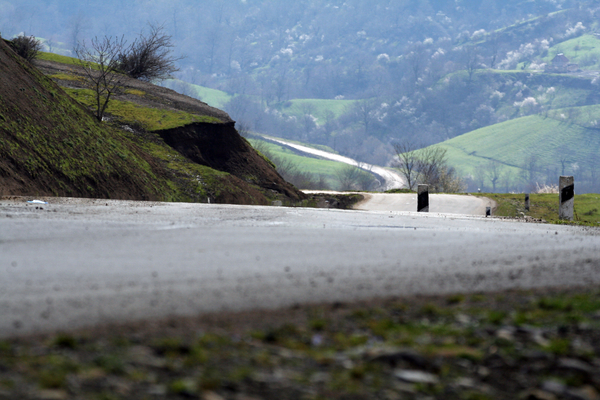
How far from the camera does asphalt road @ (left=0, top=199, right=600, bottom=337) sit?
4430 millimetres

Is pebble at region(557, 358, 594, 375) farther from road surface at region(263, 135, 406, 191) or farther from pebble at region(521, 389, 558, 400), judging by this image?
road surface at region(263, 135, 406, 191)

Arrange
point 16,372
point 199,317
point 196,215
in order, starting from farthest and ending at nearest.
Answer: point 196,215 < point 199,317 < point 16,372

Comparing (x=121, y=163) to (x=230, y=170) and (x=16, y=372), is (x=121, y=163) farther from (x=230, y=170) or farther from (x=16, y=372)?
(x=16, y=372)

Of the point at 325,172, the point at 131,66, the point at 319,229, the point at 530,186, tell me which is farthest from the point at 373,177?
the point at 319,229

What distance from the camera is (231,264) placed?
6.23m

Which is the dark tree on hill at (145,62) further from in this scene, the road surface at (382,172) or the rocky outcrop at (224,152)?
the road surface at (382,172)

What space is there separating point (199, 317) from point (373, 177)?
152 meters

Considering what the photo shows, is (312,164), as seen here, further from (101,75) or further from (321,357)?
(321,357)

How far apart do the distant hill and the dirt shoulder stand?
13531 millimetres

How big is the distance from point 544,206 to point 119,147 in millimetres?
26972

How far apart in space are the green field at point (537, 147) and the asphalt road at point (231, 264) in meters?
173

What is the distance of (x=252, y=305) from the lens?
4504 mm

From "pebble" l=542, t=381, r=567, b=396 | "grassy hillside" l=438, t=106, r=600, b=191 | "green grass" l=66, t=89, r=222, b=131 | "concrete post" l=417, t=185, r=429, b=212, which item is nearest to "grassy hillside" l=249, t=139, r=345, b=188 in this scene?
"grassy hillside" l=438, t=106, r=600, b=191

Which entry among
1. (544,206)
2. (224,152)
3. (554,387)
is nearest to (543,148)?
(544,206)
